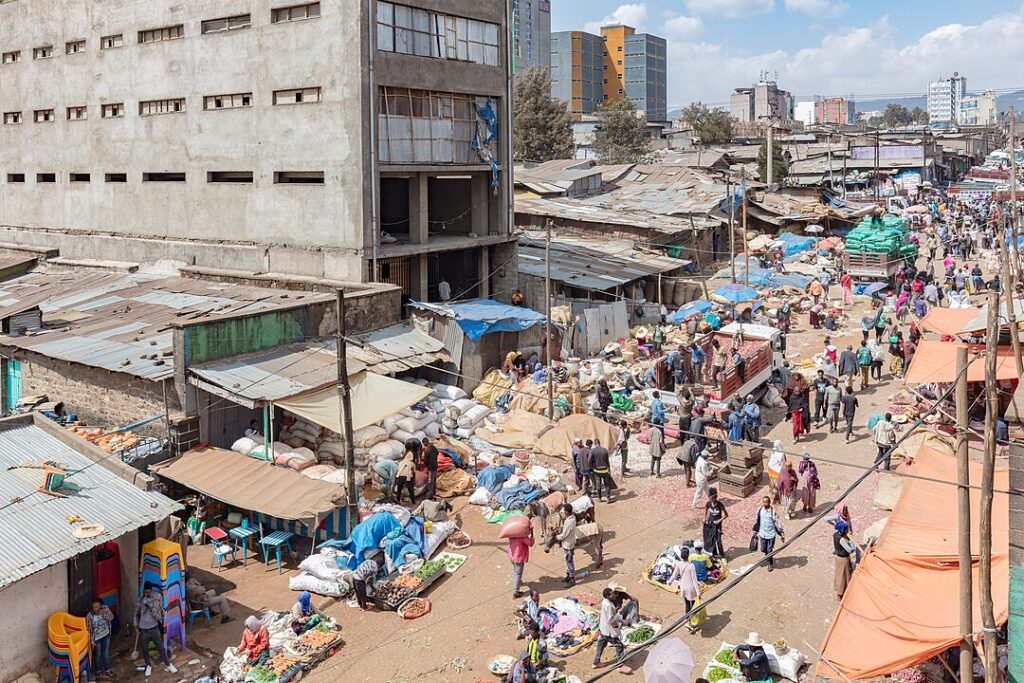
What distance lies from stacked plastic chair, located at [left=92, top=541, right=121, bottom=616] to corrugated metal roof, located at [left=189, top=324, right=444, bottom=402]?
4.92m

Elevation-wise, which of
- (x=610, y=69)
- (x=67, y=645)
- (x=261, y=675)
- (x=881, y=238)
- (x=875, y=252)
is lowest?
(x=261, y=675)

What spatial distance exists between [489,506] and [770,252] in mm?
30991

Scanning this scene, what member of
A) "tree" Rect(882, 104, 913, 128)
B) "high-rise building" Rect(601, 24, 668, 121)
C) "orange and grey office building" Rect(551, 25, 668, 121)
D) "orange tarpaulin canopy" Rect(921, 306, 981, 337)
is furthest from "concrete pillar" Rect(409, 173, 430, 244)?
"tree" Rect(882, 104, 913, 128)

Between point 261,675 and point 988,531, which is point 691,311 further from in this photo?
point 988,531

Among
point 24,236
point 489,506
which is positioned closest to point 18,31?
point 24,236

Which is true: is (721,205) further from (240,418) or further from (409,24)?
(240,418)

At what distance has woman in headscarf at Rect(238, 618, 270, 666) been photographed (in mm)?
11938

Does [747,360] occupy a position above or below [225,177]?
below

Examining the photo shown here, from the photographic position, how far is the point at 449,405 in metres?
21.9

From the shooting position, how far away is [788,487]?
16.1 metres

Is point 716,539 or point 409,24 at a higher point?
point 409,24

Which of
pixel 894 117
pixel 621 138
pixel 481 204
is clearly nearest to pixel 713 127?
pixel 621 138

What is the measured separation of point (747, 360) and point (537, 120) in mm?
47594

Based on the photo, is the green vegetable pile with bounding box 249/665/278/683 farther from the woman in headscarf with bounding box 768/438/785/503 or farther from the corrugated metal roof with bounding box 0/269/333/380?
the woman in headscarf with bounding box 768/438/785/503
